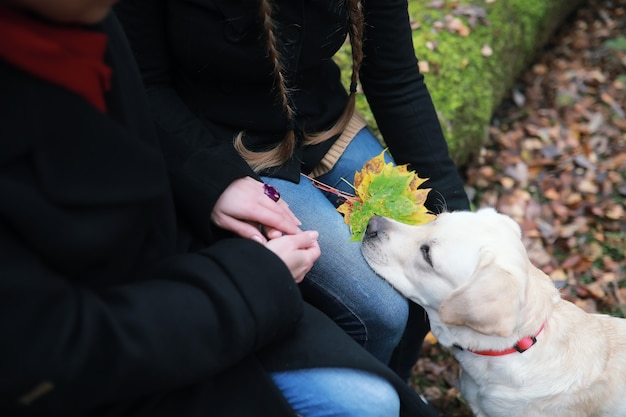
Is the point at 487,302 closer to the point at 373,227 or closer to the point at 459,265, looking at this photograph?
the point at 459,265

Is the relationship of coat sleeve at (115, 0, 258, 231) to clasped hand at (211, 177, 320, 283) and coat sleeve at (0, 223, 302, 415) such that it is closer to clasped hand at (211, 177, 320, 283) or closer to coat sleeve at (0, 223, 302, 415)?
clasped hand at (211, 177, 320, 283)

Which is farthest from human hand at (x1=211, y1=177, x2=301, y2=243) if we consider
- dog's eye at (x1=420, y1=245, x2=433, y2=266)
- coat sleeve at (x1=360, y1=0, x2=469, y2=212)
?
coat sleeve at (x1=360, y1=0, x2=469, y2=212)

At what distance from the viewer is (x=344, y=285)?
7.27ft

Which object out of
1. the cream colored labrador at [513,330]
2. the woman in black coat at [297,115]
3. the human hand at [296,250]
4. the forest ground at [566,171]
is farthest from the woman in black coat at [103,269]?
the forest ground at [566,171]

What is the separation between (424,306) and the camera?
2396 millimetres

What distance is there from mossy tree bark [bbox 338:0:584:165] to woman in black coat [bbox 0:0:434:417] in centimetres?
238

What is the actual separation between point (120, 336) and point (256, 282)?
389 millimetres

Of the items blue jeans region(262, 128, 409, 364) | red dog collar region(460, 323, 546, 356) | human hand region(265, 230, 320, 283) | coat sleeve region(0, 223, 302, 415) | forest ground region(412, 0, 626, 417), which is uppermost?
coat sleeve region(0, 223, 302, 415)

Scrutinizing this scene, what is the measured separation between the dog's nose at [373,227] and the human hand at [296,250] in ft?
1.87

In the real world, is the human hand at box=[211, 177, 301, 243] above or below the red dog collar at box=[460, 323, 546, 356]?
above

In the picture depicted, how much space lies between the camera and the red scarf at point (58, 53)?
113cm

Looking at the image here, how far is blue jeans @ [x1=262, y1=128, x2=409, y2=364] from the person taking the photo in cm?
221

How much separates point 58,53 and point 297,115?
4.20 feet

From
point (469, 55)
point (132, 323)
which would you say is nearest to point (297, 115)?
point (132, 323)
